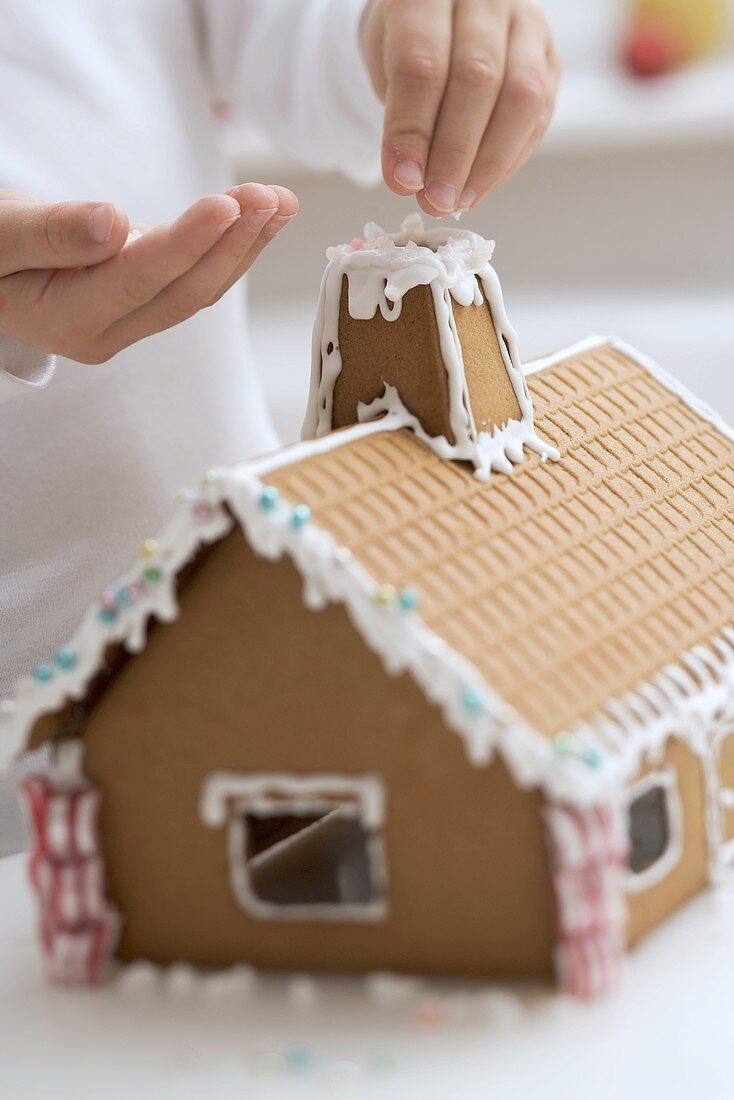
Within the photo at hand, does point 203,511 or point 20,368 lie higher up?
point 20,368

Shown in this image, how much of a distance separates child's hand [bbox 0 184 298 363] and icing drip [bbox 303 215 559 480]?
0.07 meters

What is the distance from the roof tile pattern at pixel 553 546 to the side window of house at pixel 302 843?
10 cm

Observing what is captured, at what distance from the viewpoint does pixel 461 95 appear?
2.81 feet

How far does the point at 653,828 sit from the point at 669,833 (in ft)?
0.26

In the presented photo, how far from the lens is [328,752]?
644 millimetres

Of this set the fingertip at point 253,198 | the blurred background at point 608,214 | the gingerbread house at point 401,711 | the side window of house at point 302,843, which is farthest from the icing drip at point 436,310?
the blurred background at point 608,214

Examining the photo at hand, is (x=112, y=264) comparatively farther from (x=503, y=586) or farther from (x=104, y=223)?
(x=503, y=586)

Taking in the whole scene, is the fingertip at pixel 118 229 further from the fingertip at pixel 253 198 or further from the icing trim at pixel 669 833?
the icing trim at pixel 669 833

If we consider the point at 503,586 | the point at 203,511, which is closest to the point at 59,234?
the point at 203,511

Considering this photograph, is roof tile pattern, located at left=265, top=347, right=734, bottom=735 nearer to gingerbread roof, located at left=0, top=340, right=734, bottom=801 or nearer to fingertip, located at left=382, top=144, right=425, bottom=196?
gingerbread roof, located at left=0, top=340, right=734, bottom=801

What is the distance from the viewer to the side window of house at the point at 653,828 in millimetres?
681

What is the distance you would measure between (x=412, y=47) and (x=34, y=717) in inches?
19.7

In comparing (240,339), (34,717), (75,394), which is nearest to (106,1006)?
(34,717)

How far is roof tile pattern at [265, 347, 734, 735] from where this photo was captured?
0.65 metres
